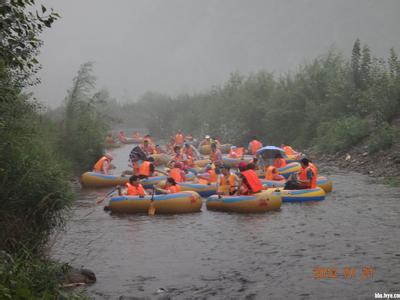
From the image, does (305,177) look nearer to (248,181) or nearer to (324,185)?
(324,185)

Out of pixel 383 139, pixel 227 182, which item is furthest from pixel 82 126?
pixel 383 139

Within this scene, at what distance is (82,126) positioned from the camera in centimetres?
2362

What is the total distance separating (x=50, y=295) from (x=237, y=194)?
851cm

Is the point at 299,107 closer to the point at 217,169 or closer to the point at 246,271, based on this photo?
the point at 217,169

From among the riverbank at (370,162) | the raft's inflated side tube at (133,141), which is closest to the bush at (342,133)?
the riverbank at (370,162)

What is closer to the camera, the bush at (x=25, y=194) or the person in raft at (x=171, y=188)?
the bush at (x=25, y=194)

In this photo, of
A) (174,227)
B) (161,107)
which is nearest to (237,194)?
(174,227)

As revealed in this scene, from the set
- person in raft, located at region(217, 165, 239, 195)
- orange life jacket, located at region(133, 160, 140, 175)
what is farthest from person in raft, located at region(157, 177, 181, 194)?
orange life jacket, located at region(133, 160, 140, 175)

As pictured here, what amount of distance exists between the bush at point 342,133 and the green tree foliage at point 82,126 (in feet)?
34.3

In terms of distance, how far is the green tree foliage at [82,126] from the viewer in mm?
23031

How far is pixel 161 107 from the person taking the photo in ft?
172

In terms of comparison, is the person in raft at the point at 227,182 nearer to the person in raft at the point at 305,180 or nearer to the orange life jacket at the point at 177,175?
the person in raft at the point at 305,180

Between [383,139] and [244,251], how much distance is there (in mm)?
12818

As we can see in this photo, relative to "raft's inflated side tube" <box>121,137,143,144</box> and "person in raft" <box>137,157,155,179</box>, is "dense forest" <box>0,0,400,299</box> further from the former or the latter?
"raft's inflated side tube" <box>121,137,143,144</box>
